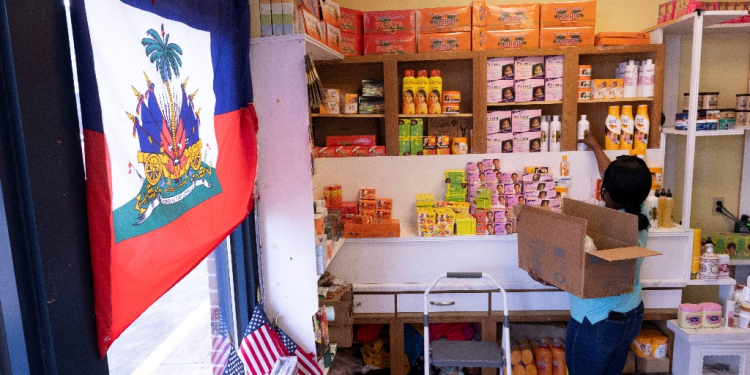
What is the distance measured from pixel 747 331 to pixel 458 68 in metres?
2.95

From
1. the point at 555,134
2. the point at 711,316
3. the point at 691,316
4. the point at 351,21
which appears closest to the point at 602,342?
the point at 691,316

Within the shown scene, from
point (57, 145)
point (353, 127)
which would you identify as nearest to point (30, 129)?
point (57, 145)

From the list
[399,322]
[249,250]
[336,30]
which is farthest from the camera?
[399,322]

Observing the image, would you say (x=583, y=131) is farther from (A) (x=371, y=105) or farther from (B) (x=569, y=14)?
(A) (x=371, y=105)

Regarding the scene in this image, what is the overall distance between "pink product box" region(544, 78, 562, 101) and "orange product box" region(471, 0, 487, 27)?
2.31ft

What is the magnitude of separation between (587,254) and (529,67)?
1.93 m

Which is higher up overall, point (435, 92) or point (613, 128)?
point (435, 92)

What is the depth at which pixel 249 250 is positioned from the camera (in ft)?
8.04

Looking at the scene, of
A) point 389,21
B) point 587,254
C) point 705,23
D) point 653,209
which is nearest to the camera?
point 587,254

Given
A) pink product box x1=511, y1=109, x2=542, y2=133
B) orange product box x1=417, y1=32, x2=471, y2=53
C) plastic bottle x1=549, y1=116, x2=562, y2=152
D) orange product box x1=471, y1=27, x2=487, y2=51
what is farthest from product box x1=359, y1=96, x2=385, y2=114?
plastic bottle x1=549, y1=116, x2=562, y2=152

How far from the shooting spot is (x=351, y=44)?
12.8ft

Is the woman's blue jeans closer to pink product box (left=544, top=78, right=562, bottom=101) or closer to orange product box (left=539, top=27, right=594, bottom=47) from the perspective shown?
pink product box (left=544, top=78, right=562, bottom=101)

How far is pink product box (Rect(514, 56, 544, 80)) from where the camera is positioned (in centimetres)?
388

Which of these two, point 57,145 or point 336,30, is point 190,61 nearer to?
point 57,145
